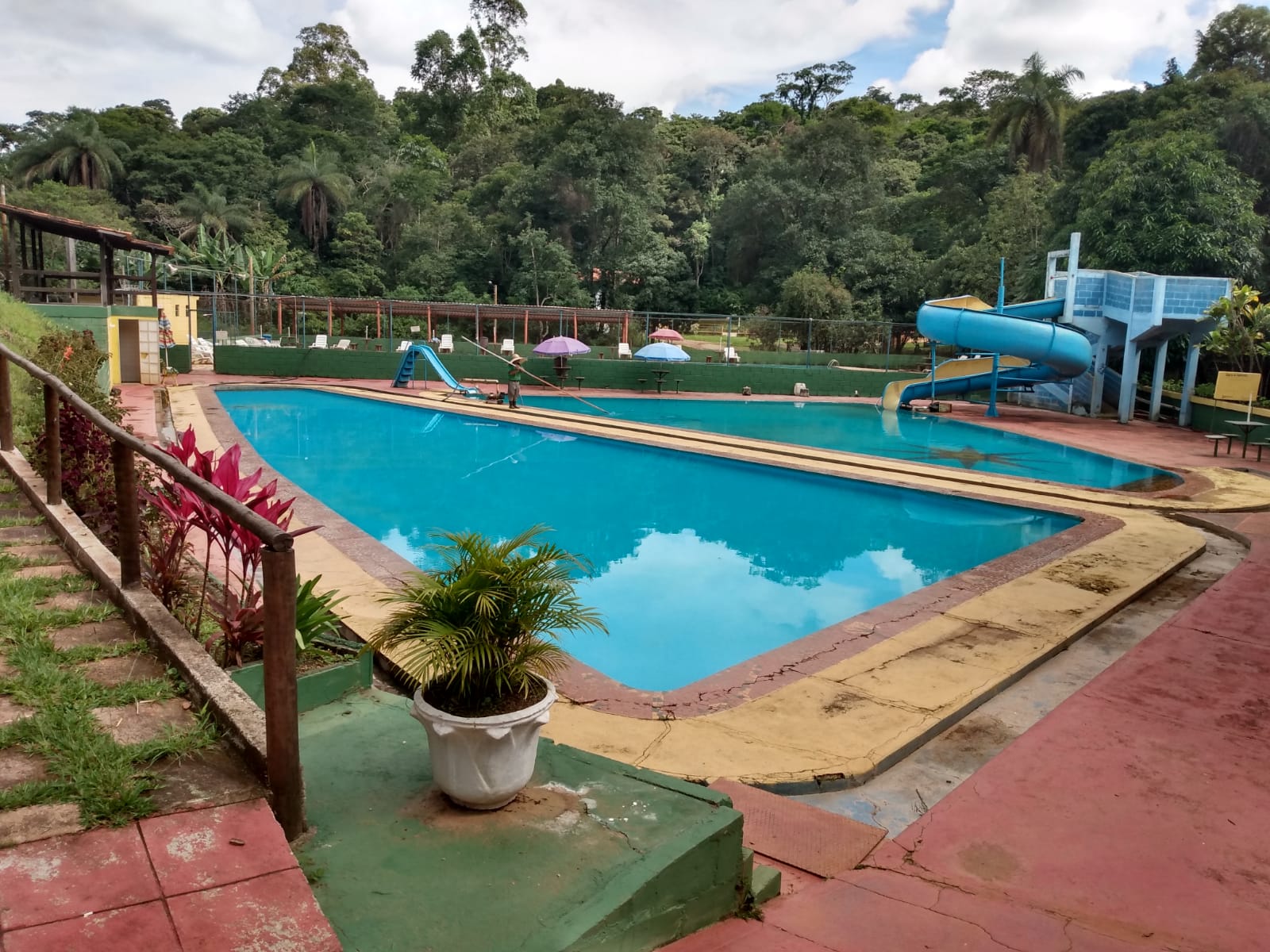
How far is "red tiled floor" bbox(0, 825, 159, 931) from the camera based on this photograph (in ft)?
5.46

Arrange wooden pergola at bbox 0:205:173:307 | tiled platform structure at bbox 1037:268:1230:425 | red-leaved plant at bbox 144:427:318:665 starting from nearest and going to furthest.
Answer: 1. red-leaved plant at bbox 144:427:318:665
2. wooden pergola at bbox 0:205:173:307
3. tiled platform structure at bbox 1037:268:1230:425

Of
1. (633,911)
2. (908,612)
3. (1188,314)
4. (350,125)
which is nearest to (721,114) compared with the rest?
(350,125)

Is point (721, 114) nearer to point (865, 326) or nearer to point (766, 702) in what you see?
point (865, 326)

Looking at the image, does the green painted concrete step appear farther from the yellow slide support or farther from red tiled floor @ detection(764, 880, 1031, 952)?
the yellow slide support

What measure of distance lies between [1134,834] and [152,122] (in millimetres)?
59436

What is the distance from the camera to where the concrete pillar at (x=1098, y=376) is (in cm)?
2061

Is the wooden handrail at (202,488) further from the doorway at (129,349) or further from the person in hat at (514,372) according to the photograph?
the doorway at (129,349)

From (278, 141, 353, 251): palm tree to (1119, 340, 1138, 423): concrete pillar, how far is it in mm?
36488

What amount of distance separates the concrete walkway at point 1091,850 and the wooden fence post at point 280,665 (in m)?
1.15

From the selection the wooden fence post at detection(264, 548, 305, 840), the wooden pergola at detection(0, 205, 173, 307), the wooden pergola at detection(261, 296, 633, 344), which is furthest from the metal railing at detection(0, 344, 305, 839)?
the wooden pergola at detection(261, 296, 633, 344)

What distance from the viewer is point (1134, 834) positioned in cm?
346

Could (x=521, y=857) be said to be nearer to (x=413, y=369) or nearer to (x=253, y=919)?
(x=253, y=919)

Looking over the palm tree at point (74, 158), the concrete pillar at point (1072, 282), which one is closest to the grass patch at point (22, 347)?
the concrete pillar at point (1072, 282)

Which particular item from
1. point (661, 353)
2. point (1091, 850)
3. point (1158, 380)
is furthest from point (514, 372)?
point (1091, 850)
